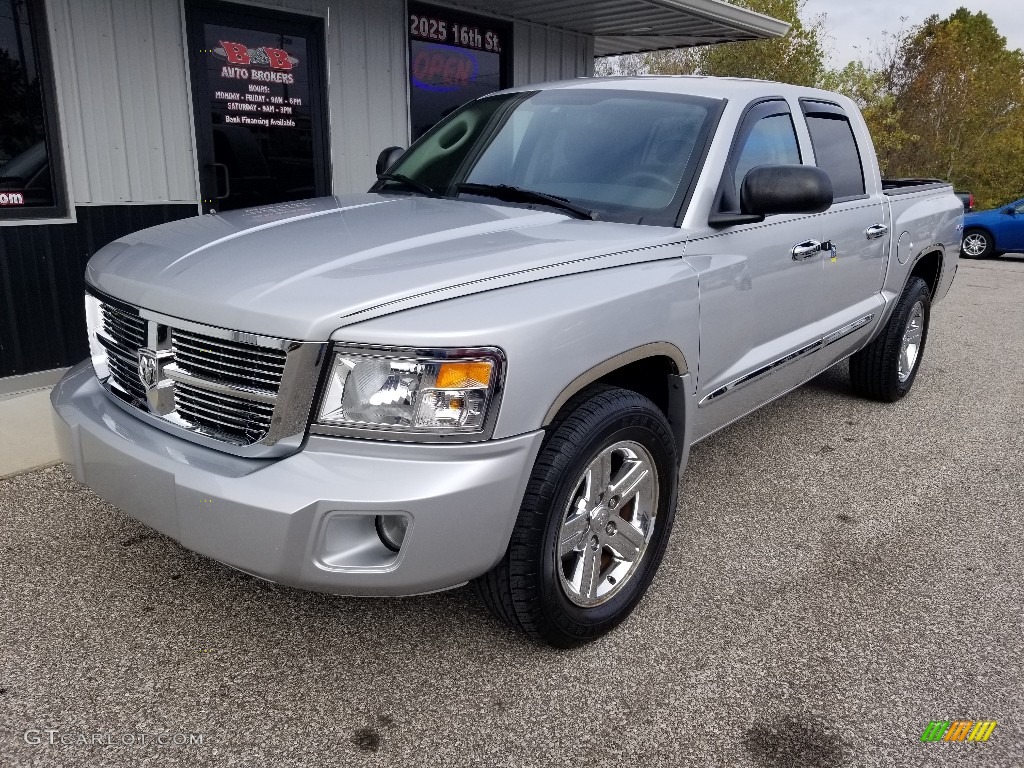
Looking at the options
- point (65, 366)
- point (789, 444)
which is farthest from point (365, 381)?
point (65, 366)

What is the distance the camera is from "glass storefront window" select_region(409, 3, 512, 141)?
7582mm

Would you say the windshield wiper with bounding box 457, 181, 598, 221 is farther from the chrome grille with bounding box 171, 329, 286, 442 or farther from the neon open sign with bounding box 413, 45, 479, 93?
the neon open sign with bounding box 413, 45, 479, 93

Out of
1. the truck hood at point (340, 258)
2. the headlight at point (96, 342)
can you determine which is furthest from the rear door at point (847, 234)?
the headlight at point (96, 342)

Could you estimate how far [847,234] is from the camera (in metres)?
3.98

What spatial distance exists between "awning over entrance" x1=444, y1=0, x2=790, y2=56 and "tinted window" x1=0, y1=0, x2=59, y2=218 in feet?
12.8

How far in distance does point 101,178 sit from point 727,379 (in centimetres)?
454

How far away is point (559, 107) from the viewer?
11.5ft

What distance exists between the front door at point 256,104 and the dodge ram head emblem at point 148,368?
4.20m

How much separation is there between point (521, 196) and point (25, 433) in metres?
3.10

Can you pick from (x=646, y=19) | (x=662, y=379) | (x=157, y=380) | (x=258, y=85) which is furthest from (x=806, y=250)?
(x=646, y=19)

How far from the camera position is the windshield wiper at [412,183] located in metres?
3.41

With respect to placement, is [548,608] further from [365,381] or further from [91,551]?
[91,551]

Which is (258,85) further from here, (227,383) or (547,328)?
(547,328)

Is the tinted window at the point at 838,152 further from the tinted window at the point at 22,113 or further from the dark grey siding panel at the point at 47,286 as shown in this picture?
the tinted window at the point at 22,113
